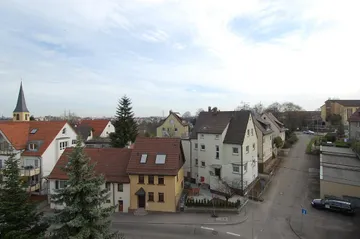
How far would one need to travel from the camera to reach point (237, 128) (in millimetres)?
30859

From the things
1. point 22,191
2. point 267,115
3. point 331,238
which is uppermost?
point 267,115

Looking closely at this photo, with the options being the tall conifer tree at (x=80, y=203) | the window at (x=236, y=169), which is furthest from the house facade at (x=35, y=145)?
the window at (x=236, y=169)

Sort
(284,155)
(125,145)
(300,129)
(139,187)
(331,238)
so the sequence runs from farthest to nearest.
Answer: (300,129) → (284,155) → (125,145) → (139,187) → (331,238)

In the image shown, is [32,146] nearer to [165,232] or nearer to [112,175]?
[112,175]

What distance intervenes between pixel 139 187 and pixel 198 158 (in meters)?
10.5

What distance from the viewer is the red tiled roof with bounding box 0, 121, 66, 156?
3275 cm

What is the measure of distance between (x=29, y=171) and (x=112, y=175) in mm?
12033

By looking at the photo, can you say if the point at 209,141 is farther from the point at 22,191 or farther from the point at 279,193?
the point at 22,191

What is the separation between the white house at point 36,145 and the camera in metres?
31.5

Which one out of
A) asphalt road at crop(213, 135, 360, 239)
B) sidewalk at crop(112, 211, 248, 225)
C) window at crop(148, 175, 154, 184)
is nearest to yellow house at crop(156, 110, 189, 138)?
asphalt road at crop(213, 135, 360, 239)

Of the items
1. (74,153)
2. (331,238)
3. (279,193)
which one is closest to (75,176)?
(74,153)

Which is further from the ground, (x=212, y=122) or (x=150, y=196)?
(x=212, y=122)

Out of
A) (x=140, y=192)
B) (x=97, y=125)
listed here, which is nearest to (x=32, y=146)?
(x=140, y=192)

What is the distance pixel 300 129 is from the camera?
95.2m
